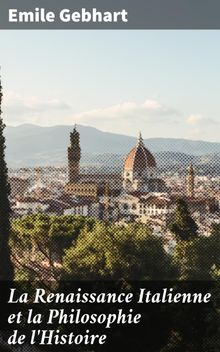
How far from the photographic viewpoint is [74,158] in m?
8.95

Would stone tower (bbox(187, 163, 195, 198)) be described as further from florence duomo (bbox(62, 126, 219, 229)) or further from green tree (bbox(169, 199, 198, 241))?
green tree (bbox(169, 199, 198, 241))

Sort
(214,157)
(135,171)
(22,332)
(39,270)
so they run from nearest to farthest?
(22,332) < (214,157) < (39,270) < (135,171)

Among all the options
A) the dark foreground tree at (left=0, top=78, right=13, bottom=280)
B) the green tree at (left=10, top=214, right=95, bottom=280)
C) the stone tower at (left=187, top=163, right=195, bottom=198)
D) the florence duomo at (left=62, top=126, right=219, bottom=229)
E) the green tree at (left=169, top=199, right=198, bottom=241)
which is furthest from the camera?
the green tree at (left=169, top=199, right=198, bottom=241)

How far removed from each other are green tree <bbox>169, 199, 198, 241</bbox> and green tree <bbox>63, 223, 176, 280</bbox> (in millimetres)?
672

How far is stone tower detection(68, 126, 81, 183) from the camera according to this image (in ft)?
29.6

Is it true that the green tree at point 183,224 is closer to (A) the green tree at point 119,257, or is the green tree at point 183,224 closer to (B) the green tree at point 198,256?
(B) the green tree at point 198,256

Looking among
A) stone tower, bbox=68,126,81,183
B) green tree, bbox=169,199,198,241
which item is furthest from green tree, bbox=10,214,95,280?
green tree, bbox=169,199,198,241

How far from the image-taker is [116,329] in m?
7.12

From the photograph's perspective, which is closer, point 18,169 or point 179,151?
point 179,151

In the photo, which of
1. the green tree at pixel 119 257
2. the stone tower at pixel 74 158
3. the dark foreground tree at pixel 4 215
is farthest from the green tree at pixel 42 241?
the stone tower at pixel 74 158

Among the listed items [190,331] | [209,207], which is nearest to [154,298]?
[190,331]

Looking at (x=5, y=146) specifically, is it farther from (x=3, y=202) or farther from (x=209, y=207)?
(x=209, y=207)

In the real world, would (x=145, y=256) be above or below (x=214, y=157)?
below

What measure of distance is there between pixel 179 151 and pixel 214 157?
541mm
